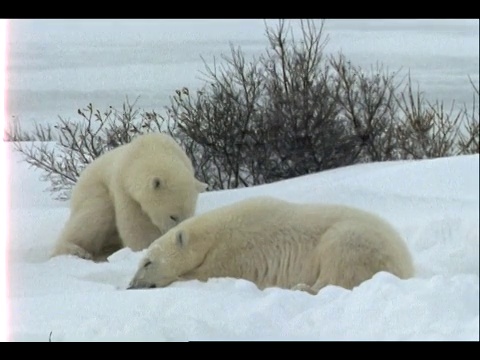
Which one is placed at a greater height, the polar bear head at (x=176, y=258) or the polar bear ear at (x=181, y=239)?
the polar bear ear at (x=181, y=239)

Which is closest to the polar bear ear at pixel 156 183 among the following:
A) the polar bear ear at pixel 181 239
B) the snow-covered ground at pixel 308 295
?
the snow-covered ground at pixel 308 295

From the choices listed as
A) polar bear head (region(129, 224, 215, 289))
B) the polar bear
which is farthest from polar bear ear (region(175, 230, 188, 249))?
the polar bear

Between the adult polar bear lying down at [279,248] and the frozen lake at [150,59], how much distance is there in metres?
0.73

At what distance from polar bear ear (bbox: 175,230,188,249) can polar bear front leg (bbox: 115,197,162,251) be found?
0.45 meters

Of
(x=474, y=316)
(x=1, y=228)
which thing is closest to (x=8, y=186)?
(x=1, y=228)

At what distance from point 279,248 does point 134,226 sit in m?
0.94

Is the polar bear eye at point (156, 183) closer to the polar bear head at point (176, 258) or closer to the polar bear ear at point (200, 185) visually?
the polar bear ear at point (200, 185)

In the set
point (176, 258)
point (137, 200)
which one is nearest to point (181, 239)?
point (176, 258)

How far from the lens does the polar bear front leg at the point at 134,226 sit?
490cm

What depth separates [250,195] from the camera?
4609 millimetres

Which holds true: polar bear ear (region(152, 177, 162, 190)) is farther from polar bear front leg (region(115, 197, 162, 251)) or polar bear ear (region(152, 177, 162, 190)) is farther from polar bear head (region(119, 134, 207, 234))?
polar bear front leg (region(115, 197, 162, 251))

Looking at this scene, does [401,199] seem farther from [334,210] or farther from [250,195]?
[250,195]

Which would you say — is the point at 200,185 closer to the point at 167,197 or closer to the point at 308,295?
the point at 167,197
